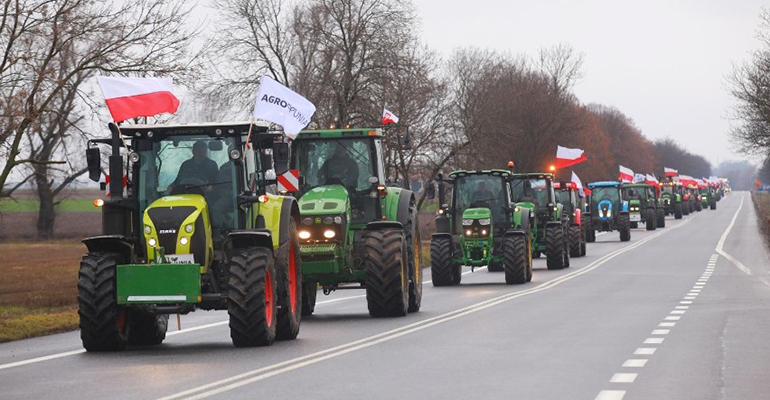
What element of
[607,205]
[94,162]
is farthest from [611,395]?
[607,205]

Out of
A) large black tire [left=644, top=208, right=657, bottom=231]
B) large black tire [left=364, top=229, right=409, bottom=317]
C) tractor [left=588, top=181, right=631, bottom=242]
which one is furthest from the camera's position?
large black tire [left=644, top=208, right=657, bottom=231]

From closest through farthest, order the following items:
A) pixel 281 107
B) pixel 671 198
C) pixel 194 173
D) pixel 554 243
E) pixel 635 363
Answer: pixel 635 363 < pixel 194 173 < pixel 281 107 < pixel 554 243 < pixel 671 198

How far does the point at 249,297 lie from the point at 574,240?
31122 mm

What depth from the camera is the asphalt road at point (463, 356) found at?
11.8 m

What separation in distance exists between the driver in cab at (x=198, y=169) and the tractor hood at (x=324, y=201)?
457 cm

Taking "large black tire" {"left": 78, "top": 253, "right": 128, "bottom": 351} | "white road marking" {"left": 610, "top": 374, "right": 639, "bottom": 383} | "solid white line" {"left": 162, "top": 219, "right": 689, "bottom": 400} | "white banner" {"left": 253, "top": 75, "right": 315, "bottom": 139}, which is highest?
"white banner" {"left": 253, "top": 75, "right": 315, "bottom": 139}

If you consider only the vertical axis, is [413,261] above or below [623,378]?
above

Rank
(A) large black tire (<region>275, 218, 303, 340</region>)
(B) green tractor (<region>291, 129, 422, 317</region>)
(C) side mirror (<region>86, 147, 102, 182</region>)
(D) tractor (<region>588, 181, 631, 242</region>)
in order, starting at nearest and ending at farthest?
(C) side mirror (<region>86, 147, 102, 182</region>), (A) large black tire (<region>275, 218, 303, 340</region>), (B) green tractor (<region>291, 129, 422, 317</region>), (D) tractor (<region>588, 181, 631, 242</region>)

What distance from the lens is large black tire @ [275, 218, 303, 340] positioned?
55.6 ft

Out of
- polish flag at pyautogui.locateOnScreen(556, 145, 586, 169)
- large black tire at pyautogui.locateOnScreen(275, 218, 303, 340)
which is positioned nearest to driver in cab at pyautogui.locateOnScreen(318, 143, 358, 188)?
large black tire at pyautogui.locateOnScreen(275, 218, 303, 340)

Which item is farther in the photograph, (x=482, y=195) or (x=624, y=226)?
(x=624, y=226)

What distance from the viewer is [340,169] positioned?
22.1m

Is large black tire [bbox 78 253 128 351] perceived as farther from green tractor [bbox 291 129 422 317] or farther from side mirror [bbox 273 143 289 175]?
green tractor [bbox 291 129 422 317]

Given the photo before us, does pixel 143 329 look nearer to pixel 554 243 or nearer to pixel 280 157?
pixel 280 157
